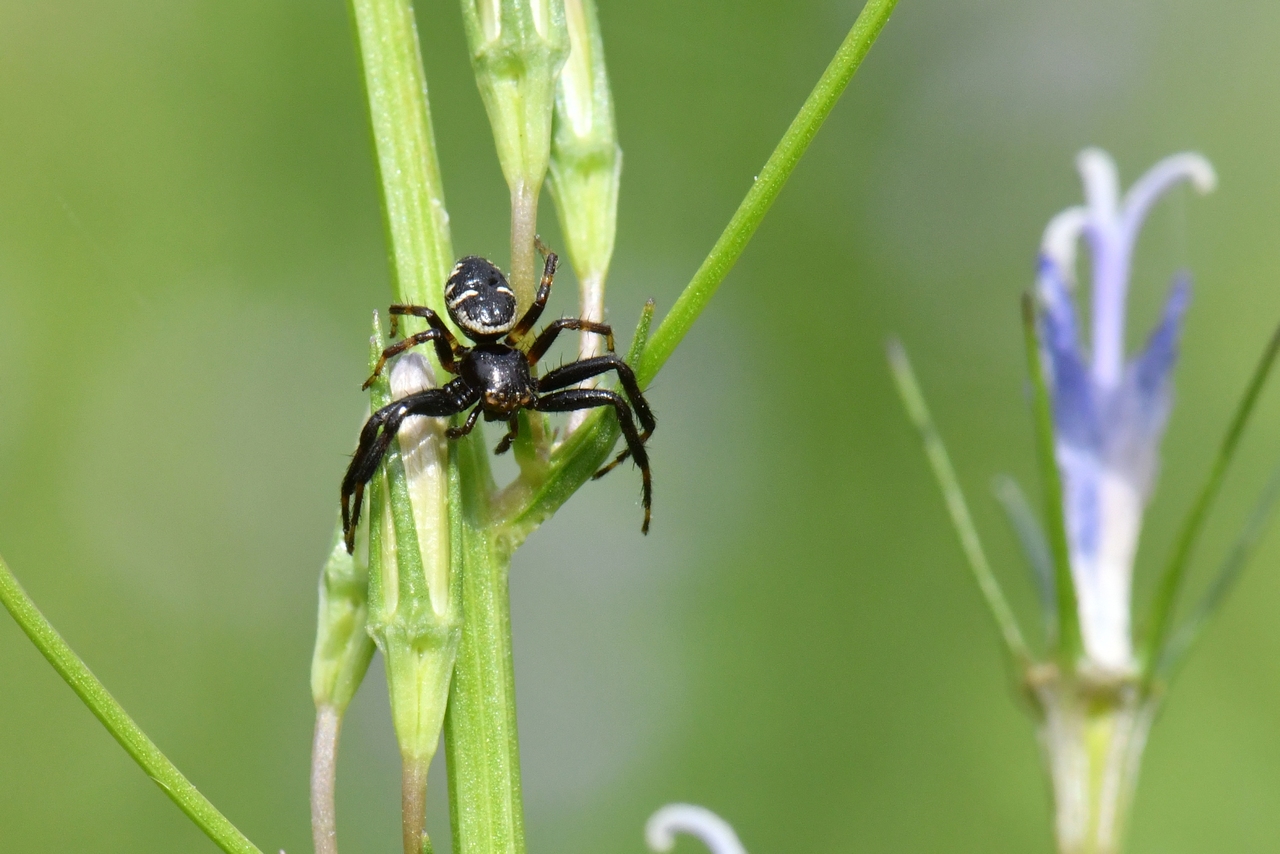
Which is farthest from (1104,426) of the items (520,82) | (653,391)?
(653,391)

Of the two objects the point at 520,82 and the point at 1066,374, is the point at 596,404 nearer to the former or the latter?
the point at 520,82

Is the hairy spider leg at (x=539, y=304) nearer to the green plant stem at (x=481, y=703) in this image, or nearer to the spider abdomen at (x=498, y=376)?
the spider abdomen at (x=498, y=376)

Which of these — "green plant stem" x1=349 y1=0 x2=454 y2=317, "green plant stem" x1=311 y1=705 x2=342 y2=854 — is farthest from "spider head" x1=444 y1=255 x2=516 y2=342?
"green plant stem" x1=311 y1=705 x2=342 y2=854

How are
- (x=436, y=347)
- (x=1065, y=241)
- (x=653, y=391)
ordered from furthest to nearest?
(x=653, y=391), (x=1065, y=241), (x=436, y=347)

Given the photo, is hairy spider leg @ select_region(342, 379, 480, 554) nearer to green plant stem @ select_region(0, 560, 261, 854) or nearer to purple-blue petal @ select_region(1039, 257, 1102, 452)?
green plant stem @ select_region(0, 560, 261, 854)

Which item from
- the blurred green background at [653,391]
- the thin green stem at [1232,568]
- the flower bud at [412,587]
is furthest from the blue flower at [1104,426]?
the blurred green background at [653,391]
